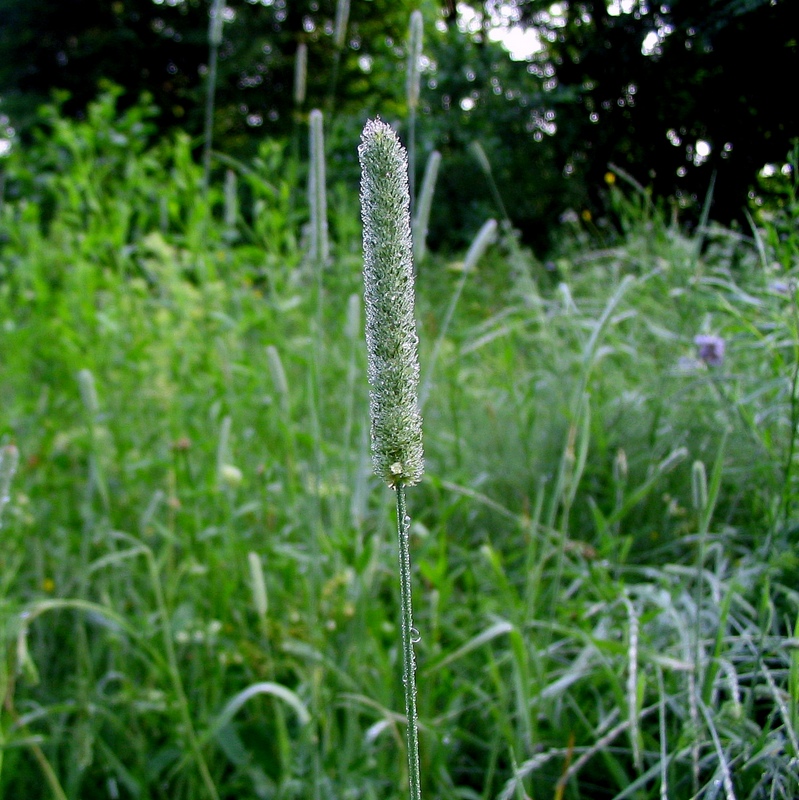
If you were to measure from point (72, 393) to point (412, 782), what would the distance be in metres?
2.12

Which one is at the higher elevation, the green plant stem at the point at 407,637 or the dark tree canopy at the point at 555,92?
the dark tree canopy at the point at 555,92

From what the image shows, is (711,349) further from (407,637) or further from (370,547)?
(407,637)

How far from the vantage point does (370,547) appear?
1.48 meters

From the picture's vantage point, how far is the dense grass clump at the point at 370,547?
125 centimetres

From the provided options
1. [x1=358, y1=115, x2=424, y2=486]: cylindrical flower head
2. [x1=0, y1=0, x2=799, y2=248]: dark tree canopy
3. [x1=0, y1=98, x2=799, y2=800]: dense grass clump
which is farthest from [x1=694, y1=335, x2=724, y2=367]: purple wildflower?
[x1=358, y1=115, x2=424, y2=486]: cylindrical flower head

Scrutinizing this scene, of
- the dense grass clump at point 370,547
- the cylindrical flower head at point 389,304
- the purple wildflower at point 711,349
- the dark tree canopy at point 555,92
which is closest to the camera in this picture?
the cylindrical flower head at point 389,304

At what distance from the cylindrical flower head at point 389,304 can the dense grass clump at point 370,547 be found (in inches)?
19.4

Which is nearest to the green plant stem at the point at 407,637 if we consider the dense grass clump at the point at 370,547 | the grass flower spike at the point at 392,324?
the grass flower spike at the point at 392,324

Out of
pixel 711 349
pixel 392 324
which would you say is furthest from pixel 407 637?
pixel 711 349

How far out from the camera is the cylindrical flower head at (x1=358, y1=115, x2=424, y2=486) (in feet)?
1.47

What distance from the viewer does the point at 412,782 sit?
49cm

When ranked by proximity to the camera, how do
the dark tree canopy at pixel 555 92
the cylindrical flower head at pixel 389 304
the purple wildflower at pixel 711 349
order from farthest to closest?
the purple wildflower at pixel 711 349
the dark tree canopy at pixel 555 92
the cylindrical flower head at pixel 389 304

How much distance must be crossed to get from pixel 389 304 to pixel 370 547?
3.53 ft

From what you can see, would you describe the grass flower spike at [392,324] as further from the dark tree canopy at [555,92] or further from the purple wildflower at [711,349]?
the purple wildflower at [711,349]
